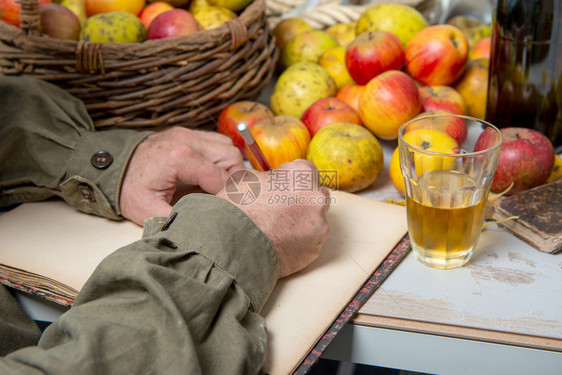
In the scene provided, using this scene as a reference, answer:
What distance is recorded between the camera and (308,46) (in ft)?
3.49

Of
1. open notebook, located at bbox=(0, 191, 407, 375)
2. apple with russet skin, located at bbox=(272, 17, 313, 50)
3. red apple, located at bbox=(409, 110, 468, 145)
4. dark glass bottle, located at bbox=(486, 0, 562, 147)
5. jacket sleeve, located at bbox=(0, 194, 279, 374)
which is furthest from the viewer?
apple with russet skin, located at bbox=(272, 17, 313, 50)

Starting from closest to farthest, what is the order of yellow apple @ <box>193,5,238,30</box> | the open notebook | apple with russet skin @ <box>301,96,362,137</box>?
the open notebook
apple with russet skin @ <box>301,96,362,137</box>
yellow apple @ <box>193,5,238,30</box>

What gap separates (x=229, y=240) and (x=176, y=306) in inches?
3.6

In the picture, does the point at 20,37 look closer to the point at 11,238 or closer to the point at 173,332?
the point at 11,238

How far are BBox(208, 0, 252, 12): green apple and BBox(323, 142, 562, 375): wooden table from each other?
24.0 inches

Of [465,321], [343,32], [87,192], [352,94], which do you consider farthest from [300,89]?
[465,321]

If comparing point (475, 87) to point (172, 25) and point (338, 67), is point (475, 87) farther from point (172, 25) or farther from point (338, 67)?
point (172, 25)

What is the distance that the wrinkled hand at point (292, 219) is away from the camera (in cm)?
57

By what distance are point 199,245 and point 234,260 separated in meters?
0.04

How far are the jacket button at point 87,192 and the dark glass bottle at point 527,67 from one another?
1.96ft

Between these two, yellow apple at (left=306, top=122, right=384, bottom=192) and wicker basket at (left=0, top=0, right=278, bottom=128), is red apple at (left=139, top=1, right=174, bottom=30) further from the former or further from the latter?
yellow apple at (left=306, top=122, right=384, bottom=192)

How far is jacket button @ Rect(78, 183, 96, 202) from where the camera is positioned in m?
0.70

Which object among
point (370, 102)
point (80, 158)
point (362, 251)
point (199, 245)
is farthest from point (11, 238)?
point (370, 102)

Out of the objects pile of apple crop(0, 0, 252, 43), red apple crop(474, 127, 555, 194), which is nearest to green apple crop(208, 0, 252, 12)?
pile of apple crop(0, 0, 252, 43)
